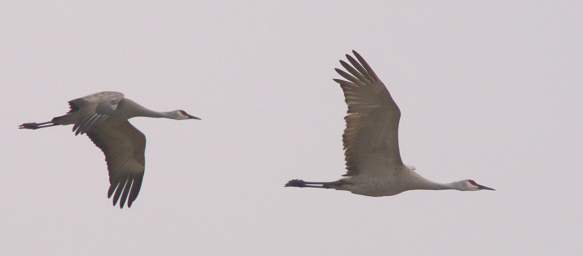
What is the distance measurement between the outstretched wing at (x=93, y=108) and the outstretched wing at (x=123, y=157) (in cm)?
220

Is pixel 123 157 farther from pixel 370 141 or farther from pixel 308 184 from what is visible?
pixel 370 141

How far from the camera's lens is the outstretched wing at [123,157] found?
1032 inches

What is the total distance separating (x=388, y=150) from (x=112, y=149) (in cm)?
695

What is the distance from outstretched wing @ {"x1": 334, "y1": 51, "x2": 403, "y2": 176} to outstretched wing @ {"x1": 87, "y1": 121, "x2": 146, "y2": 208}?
229 inches

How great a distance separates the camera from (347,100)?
21.4 m

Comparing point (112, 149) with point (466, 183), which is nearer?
point (466, 183)

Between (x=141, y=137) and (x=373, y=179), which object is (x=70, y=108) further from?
(x=373, y=179)

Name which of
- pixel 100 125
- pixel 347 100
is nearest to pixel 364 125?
pixel 347 100

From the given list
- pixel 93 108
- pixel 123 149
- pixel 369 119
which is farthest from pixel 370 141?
pixel 123 149

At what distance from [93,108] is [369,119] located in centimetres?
524

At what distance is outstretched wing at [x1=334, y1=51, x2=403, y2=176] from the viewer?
21.1 meters

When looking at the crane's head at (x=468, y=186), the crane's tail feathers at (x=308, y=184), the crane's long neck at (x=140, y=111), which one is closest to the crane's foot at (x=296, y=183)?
the crane's tail feathers at (x=308, y=184)

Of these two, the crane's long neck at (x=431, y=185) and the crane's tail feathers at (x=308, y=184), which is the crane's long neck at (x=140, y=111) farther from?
the crane's long neck at (x=431, y=185)

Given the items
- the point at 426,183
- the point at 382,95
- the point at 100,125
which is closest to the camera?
the point at 382,95
